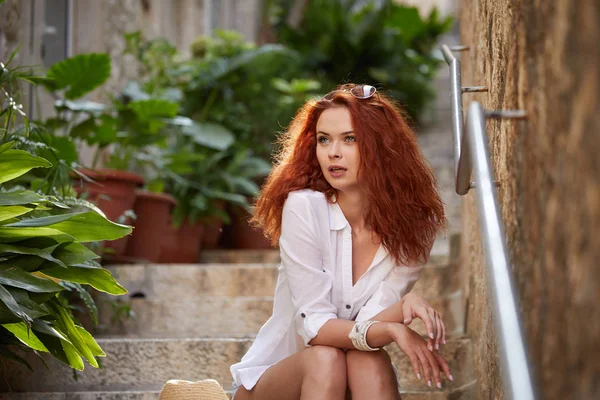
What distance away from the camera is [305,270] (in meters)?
2.15

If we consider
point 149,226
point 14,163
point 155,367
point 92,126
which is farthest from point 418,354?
point 149,226

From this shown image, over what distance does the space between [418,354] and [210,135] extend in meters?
3.66

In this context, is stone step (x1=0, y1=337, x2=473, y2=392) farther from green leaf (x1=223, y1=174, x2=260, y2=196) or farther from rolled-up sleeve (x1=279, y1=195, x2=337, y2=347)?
green leaf (x1=223, y1=174, x2=260, y2=196)

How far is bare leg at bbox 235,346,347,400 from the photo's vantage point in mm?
1948

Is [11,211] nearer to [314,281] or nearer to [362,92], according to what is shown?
[314,281]

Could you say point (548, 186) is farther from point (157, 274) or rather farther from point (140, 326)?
point (157, 274)

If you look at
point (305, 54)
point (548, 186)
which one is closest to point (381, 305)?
point (548, 186)

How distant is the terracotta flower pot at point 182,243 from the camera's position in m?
4.82

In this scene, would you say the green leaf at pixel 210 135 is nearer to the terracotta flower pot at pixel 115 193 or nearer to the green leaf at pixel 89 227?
the terracotta flower pot at pixel 115 193

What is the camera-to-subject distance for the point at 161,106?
4230mm

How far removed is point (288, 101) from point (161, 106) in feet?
6.67

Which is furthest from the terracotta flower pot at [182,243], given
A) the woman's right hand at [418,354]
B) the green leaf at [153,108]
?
the woman's right hand at [418,354]

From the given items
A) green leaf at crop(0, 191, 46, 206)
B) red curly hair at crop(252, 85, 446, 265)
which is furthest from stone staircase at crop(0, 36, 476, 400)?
green leaf at crop(0, 191, 46, 206)

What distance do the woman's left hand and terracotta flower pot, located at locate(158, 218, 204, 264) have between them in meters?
2.97
